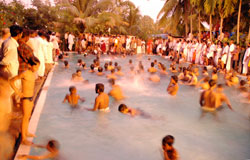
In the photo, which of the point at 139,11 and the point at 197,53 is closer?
the point at 197,53

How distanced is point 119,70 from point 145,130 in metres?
6.41

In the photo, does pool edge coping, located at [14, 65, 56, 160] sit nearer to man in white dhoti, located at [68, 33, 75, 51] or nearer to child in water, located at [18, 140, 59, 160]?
child in water, located at [18, 140, 59, 160]

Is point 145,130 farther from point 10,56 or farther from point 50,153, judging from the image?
point 10,56

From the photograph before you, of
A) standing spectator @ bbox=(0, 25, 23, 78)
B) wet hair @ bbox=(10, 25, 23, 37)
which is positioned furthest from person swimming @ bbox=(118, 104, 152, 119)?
wet hair @ bbox=(10, 25, 23, 37)

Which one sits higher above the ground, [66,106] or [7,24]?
[7,24]

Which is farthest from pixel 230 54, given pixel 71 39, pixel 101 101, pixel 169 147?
pixel 71 39

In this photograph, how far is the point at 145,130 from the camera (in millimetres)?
6875

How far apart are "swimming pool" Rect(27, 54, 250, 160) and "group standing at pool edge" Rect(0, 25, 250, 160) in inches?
17.0

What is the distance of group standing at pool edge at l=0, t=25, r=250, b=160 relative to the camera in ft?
15.5

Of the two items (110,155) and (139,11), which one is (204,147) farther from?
(139,11)

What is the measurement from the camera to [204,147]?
20.0ft

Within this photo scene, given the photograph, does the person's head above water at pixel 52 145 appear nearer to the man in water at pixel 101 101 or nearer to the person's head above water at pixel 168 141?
the person's head above water at pixel 168 141

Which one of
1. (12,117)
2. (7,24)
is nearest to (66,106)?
(12,117)

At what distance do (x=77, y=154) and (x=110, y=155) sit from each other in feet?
2.34
